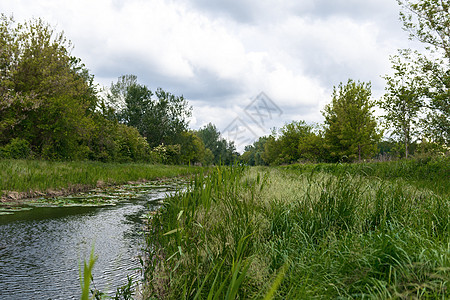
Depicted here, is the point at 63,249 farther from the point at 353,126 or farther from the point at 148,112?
the point at 148,112

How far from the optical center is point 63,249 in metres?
4.17

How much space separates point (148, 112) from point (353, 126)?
1190 inches

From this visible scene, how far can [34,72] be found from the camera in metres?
16.1

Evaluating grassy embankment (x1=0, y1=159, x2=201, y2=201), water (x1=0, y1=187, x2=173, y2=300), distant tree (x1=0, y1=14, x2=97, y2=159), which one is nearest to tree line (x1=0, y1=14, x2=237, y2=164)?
distant tree (x1=0, y1=14, x2=97, y2=159)

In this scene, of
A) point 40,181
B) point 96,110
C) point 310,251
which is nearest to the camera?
point 310,251

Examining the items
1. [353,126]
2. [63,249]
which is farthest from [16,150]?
[353,126]

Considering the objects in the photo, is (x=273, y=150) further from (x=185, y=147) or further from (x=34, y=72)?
(x=34, y=72)

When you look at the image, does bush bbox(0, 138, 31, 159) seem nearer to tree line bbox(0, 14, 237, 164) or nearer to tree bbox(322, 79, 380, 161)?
tree line bbox(0, 14, 237, 164)

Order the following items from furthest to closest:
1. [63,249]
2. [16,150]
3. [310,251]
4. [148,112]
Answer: [148,112] → [16,150] → [63,249] → [310,251]

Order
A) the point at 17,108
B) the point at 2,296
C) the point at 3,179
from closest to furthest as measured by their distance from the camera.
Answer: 1. the point at 2,296
2. the point at 3,179
3. the point at 17,108

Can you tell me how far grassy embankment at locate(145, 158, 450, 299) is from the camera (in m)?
1.96

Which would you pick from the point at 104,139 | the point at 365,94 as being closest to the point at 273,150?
the point at 365,94

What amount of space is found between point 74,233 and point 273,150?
46.9m

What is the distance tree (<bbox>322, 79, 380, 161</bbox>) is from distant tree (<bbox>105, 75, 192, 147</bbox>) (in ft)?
84.4
